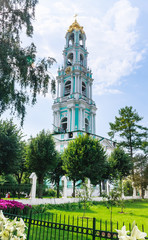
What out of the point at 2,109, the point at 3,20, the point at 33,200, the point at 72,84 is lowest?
the point at 33,200

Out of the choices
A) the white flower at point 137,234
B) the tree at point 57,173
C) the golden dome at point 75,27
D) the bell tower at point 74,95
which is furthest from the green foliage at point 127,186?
the golden dome at point 75,27

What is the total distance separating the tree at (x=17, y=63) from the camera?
9539 millimetres

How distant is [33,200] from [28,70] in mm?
9999

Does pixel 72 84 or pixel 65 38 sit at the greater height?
pixel 65 38

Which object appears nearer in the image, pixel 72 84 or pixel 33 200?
pixel 33 200

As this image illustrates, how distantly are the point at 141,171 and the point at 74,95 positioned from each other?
18.6 meters

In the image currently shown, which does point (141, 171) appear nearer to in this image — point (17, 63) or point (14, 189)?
point (14, 189)

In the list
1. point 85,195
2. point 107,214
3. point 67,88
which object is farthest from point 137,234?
point 67,88

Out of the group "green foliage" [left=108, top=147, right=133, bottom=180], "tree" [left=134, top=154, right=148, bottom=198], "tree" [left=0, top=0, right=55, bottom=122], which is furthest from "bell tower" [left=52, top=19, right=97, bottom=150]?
"tree" [left=0, top=0, right=55, bottom=122]

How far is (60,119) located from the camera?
129 ft

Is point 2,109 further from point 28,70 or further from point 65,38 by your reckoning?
point 65,38

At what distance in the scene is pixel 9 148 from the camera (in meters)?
15.5

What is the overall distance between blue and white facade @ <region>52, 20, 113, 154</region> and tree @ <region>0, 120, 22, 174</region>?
16.9 m

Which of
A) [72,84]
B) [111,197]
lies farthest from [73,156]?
[72,84]
